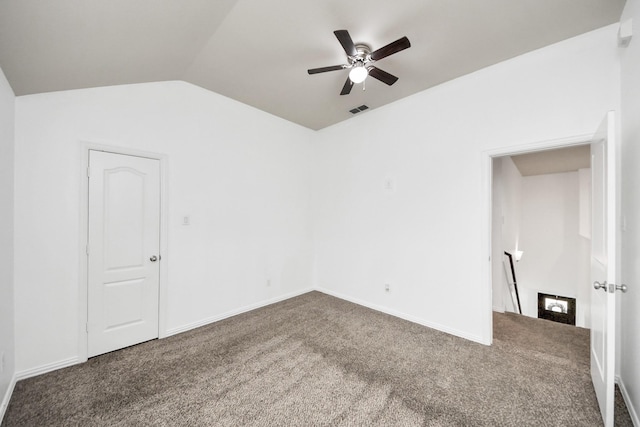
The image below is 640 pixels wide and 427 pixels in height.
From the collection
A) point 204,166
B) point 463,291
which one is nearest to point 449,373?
point 463,291

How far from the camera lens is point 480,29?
2127 mm

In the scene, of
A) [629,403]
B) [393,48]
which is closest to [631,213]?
[629,403]

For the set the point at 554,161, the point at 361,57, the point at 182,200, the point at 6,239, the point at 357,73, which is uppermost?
the point at 361,57

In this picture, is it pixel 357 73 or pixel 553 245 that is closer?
pixel 357 73

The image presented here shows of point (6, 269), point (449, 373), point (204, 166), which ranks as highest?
point (204, 166)

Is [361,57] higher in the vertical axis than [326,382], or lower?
higher

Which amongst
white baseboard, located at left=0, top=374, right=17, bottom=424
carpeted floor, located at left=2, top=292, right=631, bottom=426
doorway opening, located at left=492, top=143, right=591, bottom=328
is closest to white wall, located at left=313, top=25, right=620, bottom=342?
carpeted floor, located at left=2, top=292, right=631, bottom=426

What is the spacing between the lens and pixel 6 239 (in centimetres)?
193

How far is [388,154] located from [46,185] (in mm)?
3681

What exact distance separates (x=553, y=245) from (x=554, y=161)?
2.20 metres

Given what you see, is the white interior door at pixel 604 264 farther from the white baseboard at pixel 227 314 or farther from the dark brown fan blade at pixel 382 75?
the white baseboard at pixel 227 314

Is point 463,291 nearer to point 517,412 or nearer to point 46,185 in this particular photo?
point 517,412

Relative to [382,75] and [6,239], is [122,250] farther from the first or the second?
[382,75]

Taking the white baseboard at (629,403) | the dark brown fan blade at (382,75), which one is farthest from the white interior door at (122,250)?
the white baseboard at (629,403)
